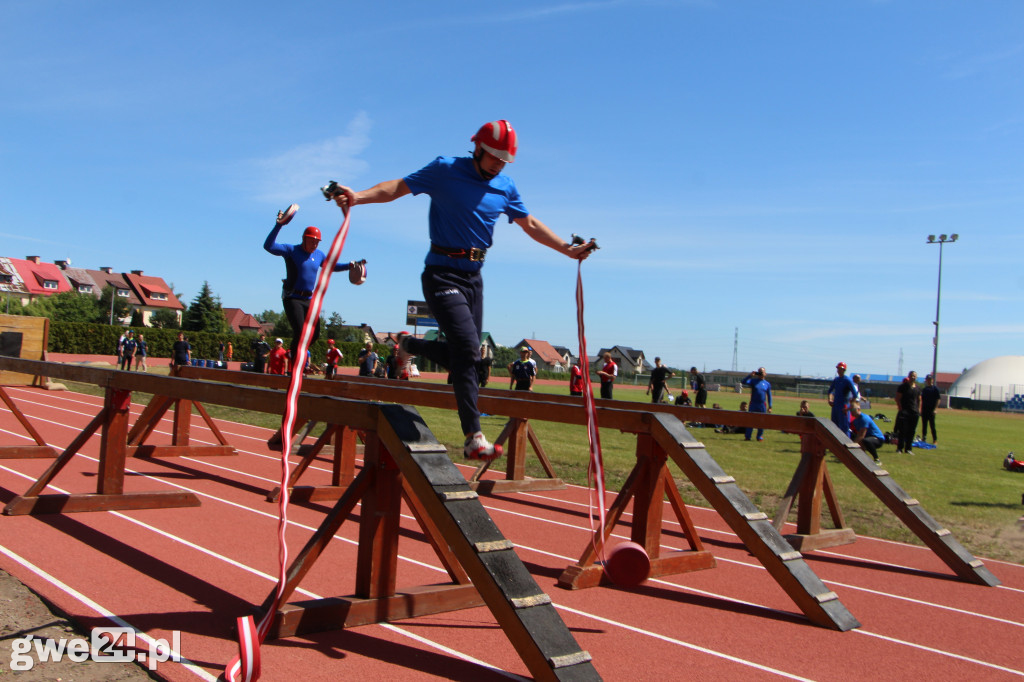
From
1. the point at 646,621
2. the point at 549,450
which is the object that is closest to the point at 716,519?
the point at 646,621

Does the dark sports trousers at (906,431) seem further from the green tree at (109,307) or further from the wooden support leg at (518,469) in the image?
the green tree at (109,307)

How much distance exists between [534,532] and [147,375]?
398 cm

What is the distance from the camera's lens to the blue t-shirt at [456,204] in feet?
14.8

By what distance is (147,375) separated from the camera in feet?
21.0

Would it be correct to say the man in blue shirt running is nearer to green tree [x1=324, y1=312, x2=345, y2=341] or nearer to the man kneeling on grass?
the man kneeling on grass

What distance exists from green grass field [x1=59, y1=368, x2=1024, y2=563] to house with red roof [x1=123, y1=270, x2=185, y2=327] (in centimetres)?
9947

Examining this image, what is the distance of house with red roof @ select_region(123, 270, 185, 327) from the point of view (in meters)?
110

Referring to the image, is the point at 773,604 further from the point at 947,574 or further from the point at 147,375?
the point at 147,375

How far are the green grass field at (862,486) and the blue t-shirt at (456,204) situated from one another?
257 inches

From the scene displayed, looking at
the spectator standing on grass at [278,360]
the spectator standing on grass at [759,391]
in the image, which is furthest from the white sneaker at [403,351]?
the spectator standing on grass at [759,391]

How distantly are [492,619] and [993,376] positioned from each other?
118739mm

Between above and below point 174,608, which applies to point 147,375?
above

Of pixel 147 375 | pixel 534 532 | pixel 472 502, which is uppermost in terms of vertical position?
pixel 147 375

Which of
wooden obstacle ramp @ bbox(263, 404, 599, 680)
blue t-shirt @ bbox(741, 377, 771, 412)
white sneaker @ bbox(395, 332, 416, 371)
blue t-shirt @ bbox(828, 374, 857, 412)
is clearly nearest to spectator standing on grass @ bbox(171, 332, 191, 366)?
blue t-shirt @ bbox(741, 377, 771, 412)
